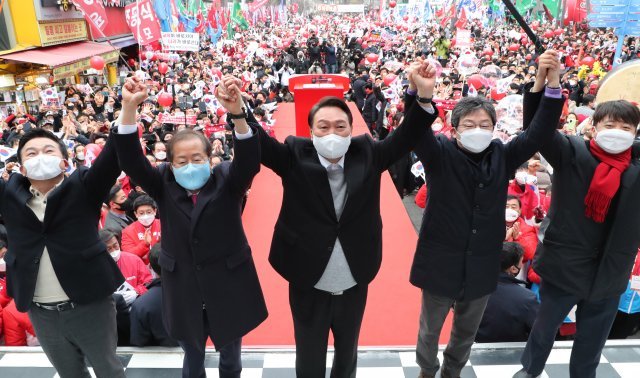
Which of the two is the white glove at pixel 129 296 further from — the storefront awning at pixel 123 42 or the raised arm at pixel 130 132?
the storefront awning at pixel 123 42

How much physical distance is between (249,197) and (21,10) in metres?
11.0

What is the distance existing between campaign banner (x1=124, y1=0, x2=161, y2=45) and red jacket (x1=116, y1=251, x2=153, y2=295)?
7476 mm

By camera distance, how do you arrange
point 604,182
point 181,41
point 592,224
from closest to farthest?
point 604,182, point 592,224, point 181,41

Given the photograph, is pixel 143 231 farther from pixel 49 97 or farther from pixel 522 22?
pixel 49 97

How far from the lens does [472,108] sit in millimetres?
2279

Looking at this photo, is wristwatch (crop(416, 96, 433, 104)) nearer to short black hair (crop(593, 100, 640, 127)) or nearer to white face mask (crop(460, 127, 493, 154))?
white face mask (crop(460, 127, 493, 154))

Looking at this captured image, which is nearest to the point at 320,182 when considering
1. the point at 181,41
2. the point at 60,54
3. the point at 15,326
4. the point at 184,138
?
the point at 184,138

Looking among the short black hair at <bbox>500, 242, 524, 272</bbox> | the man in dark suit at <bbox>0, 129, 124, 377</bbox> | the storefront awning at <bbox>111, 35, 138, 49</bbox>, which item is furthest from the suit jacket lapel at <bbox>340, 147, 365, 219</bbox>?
the storefront awning at <bbox>111, 35, 138, 49</bbox>

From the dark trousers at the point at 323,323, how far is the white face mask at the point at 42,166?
1217 mm

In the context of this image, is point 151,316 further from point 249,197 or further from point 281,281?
point 249,197

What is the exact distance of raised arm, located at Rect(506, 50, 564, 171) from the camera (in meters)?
2.18

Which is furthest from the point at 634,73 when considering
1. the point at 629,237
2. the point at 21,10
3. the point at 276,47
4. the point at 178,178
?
the point at 276,47

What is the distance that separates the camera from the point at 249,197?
261 inches

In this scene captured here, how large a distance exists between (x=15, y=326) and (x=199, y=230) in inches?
76.6
